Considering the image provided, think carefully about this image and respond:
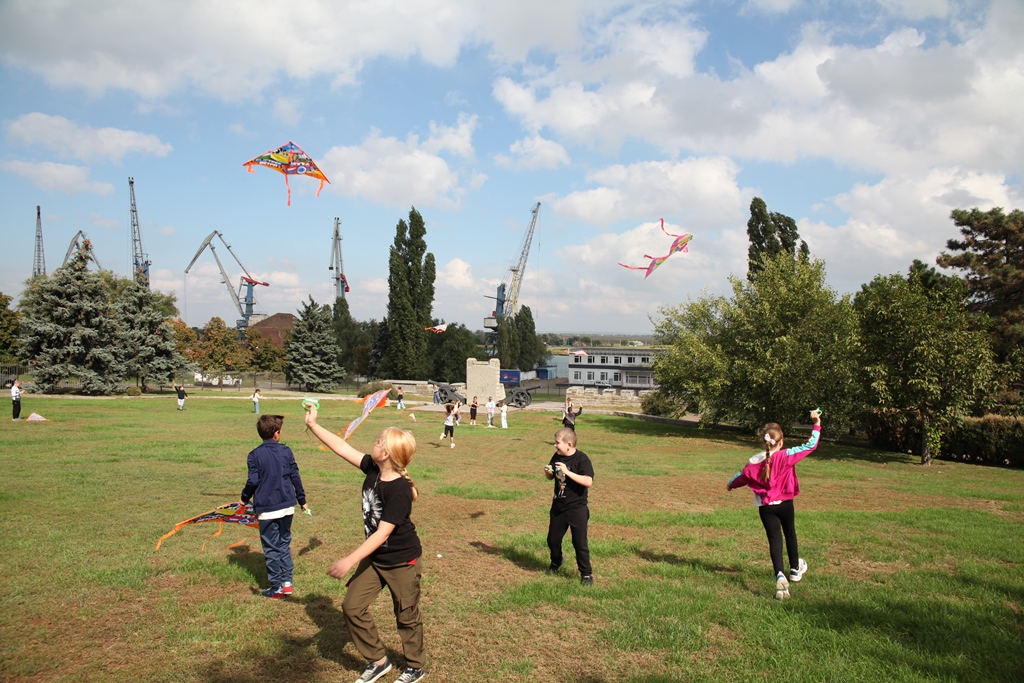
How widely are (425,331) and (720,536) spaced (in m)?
49.9

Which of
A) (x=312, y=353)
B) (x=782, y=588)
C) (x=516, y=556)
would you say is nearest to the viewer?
(x=782, y=588)

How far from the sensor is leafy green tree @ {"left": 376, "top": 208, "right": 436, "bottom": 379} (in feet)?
183

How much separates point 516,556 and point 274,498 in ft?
9.78

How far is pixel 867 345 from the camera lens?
21.2m

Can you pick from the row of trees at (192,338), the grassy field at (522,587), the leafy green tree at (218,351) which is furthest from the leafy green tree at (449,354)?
the grassy field at (522,587)

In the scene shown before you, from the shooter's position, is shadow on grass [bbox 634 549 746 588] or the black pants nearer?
the black pants

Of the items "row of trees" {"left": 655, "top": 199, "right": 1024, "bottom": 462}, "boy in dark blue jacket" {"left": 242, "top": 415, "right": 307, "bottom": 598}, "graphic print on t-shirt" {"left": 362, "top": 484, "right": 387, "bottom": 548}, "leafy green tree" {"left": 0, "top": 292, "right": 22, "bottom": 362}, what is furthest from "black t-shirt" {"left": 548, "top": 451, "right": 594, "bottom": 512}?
"leafy green tree" {"left": 0, "top": 292, "right": 22, "bottom": 362}

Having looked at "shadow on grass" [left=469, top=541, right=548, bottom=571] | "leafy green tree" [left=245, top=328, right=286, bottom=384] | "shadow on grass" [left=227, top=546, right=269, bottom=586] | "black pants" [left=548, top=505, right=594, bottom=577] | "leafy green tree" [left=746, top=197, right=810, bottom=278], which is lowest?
"shadow on grass" [left=469, top=541, right=548, bottom=571]

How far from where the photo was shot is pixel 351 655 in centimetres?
473

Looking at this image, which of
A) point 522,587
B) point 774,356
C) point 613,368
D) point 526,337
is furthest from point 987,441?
point 526,337

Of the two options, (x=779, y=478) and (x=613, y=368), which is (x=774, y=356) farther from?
(x=613, y=368)

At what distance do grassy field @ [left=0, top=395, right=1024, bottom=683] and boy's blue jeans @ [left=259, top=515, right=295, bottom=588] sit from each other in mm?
216

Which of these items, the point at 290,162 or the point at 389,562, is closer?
the point at 389,562

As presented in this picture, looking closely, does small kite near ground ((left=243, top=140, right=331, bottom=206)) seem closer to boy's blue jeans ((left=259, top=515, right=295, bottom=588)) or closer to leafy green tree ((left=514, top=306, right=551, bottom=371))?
boy's blue jeans ((left=259, top=515, right=295, bottom=588))
